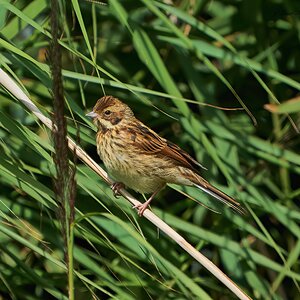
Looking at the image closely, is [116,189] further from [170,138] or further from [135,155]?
[170,138]

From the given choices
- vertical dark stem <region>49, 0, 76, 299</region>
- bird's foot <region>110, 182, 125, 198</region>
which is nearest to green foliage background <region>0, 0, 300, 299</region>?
bird's foot <region>110, 182, 125, 198</region>

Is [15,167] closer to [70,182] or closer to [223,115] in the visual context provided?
[70,182]

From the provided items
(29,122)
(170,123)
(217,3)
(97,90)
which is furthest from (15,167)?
(217,3)

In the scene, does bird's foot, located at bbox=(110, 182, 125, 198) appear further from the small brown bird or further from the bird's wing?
the bird's wing

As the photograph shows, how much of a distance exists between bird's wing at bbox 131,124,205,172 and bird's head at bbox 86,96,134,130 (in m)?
0.08

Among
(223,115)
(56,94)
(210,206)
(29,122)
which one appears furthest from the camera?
(223,115)

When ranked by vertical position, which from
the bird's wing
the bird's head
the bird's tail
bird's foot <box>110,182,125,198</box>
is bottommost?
the bird's tail

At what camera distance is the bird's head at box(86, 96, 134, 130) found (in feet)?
10.5

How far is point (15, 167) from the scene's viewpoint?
2496mm

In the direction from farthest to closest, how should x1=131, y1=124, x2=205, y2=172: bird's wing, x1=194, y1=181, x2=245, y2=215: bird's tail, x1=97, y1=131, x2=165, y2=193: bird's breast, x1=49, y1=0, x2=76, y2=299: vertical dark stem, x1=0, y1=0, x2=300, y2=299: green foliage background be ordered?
1. x1=131, y1=124, x2=205, y2=172: bird's wing
2. x1=97, y1=131, x2=165, y2=193: bird's breast
3. x1=194, y1=181, x2=245, y2=215: bird's tail
4. x1=0, y1=0, x2=300, y2=299: green foliage background
5. x1=49, y1=0, x2=76, y2=299: vertical dark stem

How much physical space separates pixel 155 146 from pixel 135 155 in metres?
0.11

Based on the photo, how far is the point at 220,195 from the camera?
3.01 meters

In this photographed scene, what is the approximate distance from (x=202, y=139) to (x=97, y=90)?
2.91ft

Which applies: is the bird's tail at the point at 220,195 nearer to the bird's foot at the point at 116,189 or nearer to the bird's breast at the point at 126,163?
the bird's breast at the point at 126,163
